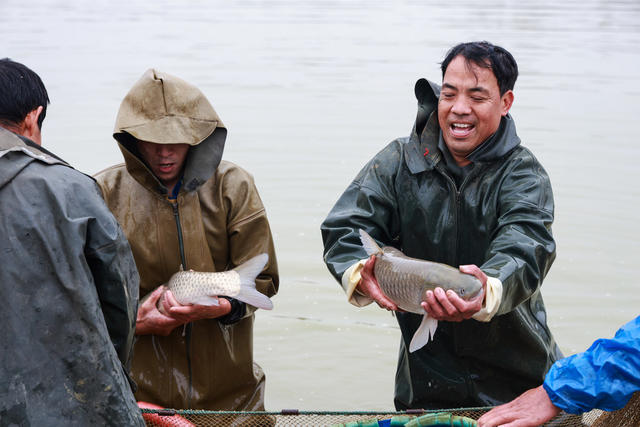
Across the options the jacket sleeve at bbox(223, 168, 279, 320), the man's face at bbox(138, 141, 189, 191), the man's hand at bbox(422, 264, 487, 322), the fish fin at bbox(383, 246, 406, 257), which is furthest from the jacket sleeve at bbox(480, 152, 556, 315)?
the man's face at bbox(138, 141, 189, 191)

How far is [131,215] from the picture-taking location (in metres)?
4.35

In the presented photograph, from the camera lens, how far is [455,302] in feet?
11.7

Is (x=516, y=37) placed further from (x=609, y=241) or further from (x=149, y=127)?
(x=149, y=127)

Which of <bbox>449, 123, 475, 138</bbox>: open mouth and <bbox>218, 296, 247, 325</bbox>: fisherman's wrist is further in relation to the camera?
<bbox>218, 296, 247, 325</bbox>: fisherman's wrist

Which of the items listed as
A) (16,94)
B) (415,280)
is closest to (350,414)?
(415,280)

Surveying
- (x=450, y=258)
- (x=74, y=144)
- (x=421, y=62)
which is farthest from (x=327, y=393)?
(x=421, y=62)

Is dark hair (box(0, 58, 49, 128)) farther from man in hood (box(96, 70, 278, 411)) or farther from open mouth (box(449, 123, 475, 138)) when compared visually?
open mouth (box(449, 123, 475, 138))

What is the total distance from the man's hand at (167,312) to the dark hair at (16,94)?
117cm

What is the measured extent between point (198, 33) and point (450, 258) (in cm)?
2332

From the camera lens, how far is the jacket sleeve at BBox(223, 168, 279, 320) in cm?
441

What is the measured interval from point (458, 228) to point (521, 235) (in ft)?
1.38

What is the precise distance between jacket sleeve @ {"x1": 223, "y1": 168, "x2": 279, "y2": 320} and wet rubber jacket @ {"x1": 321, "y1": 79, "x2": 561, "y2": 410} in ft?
1.37

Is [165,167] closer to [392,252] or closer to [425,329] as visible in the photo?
[392,252]

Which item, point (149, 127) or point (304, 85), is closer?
point (149, 127)
